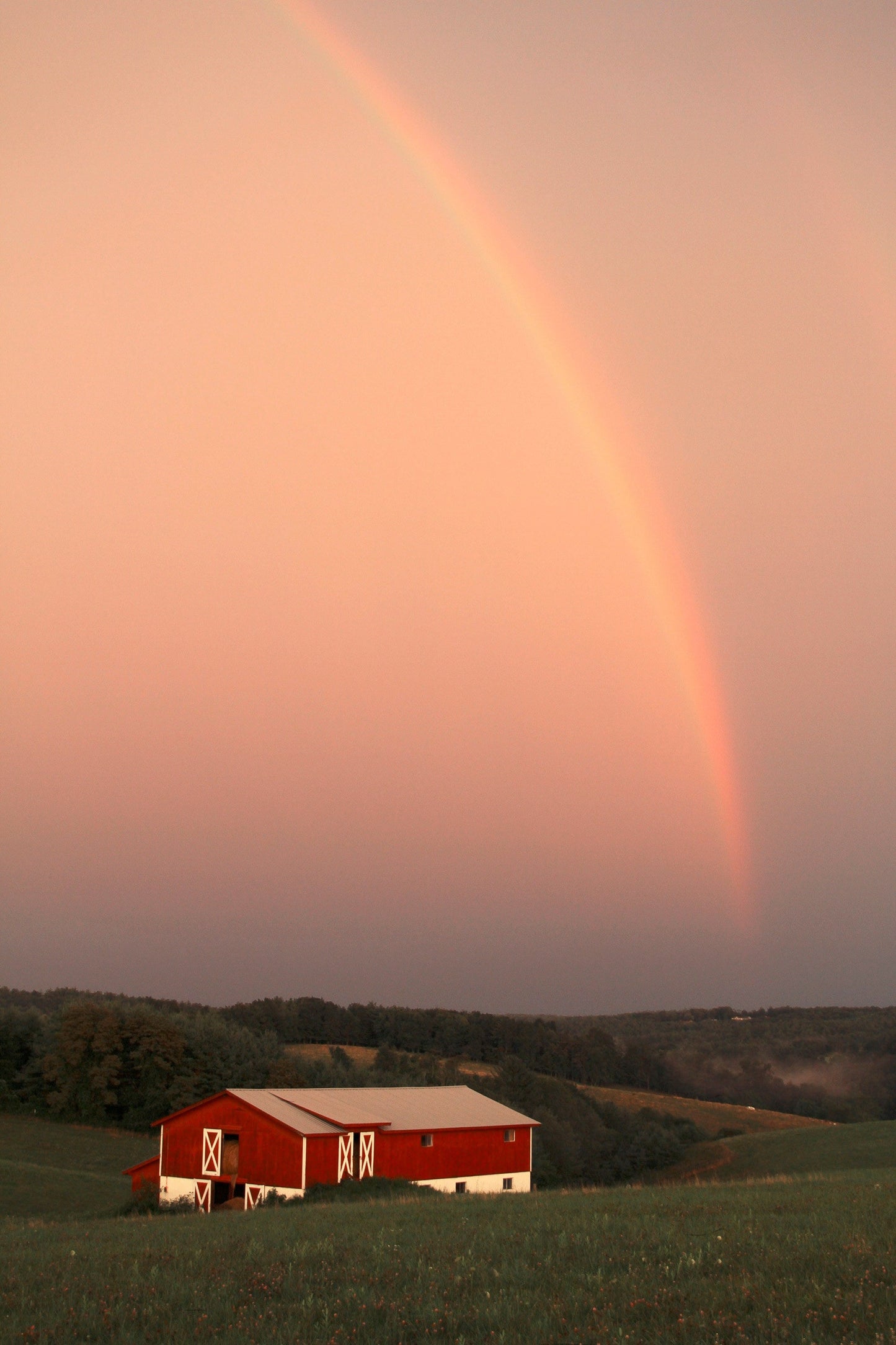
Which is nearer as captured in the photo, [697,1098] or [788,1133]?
[788,1133]

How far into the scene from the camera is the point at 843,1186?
22984 mm

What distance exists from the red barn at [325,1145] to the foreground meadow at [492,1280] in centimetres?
2069

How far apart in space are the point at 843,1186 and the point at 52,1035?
2936 inches

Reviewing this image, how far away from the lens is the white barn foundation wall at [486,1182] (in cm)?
4100

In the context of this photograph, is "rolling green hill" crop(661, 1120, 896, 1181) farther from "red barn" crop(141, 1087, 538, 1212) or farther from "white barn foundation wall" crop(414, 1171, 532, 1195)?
"red barn" crop(141, 1087, 538, 1212)

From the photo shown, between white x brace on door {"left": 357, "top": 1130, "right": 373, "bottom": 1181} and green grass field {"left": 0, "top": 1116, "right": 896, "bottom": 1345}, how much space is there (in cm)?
1876

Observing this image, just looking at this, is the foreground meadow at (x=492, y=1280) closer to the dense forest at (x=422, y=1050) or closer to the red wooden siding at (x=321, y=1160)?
the red wooden siding at (x=321, y=1160)

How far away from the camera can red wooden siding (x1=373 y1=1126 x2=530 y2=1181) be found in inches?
1559

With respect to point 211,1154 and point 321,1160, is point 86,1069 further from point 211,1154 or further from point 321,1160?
point 321,1160

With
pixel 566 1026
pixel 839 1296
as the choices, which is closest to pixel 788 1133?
pixel 839 1296

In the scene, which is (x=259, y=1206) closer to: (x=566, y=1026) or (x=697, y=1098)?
(x=697, y=1098)

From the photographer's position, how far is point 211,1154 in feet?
132

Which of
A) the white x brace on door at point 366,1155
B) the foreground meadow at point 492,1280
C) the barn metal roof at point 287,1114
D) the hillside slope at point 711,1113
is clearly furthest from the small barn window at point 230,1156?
the hillside slope at point 711,1113

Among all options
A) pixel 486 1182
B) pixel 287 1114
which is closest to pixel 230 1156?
pixel 287 1114
